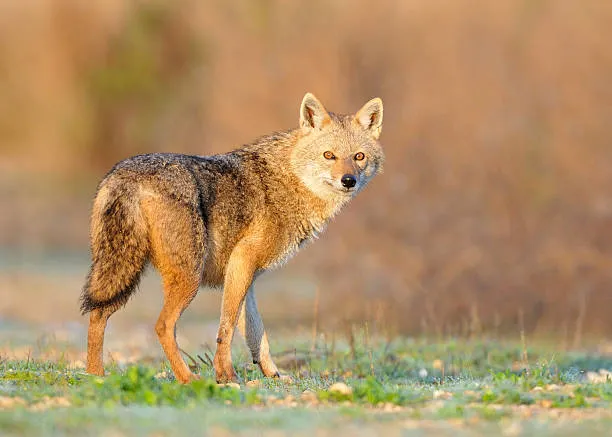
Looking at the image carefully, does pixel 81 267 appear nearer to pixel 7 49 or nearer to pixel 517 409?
pixel 7 49

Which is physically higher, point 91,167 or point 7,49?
point 7,49

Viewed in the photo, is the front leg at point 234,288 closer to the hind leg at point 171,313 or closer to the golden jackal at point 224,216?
the golden jackal at point 224,216

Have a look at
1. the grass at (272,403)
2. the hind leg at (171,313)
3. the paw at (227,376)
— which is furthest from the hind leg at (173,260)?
the paw at (227,376)

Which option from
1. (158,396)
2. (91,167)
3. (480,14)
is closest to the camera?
(158,396)

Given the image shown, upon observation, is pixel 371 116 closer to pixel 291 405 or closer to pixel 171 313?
pixel 171 313

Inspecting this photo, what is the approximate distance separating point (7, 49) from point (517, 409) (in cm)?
3133

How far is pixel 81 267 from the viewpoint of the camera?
23125 millimetres

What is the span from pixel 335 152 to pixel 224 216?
1607 mm

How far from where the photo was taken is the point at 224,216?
912 cm

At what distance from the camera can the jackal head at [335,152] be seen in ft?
32.9

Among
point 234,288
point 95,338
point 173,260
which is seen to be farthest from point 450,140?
point 95,338

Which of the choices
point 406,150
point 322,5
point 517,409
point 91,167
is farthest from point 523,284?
point 91,167

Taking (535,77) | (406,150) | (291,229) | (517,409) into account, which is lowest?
(517,409)

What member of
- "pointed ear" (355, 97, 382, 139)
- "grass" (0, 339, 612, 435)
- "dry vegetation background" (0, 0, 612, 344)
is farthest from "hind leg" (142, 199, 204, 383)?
"dry vegetation background" (0, 0, 612, 344)
